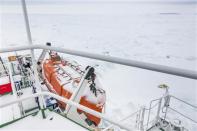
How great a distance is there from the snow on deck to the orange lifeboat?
1334 mm

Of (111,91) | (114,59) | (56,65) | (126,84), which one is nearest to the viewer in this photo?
(114,59)

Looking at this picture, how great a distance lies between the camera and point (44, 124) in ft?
5.23

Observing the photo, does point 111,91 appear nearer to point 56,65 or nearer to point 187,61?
point 56,65

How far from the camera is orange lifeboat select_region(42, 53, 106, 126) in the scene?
10.3 feet

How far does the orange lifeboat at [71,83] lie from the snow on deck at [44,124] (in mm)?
1334

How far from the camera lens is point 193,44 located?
63.9ft

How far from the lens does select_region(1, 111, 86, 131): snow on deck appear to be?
1.55m

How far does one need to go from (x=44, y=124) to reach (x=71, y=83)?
1.97m

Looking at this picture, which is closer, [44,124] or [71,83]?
[44,124]

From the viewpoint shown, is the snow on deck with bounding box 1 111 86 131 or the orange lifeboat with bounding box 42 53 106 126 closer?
the snow on deck with bounding box 1 111 86 131

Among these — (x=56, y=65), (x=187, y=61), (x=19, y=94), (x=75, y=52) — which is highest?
(x=75, y=52)

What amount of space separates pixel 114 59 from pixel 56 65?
3497 mm

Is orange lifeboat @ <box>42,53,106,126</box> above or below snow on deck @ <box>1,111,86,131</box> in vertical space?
below

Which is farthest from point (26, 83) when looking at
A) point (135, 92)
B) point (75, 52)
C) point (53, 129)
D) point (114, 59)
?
point (135, 92)
